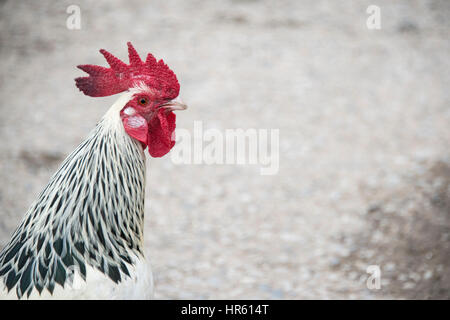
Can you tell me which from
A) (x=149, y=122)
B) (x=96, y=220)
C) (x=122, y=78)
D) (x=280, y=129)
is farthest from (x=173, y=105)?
(x=280, y=129)

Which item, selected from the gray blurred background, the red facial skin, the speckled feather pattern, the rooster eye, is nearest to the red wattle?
the red facial skin

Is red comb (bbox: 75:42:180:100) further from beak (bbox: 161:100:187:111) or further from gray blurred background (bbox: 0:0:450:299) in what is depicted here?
gray blurred background (bbox: 0:0:450:299)

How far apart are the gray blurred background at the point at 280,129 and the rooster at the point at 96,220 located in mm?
2036

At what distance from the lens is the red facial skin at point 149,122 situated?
251 cm

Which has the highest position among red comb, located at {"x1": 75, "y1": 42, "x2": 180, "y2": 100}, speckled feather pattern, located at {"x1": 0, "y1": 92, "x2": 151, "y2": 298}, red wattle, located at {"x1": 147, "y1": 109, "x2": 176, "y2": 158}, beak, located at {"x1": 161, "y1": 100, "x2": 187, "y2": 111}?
red comb, located at {"x1": 75, "y1": 42, "x2": 180, "y2": 100}

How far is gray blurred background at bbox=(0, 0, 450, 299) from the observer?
15.3ft

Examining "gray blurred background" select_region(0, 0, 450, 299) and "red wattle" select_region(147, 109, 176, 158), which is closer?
"red wattle" select_region(147, 109, 176, 158)

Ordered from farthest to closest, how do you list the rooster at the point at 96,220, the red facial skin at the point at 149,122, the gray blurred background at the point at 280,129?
1. the gray blurred background at the point at 280,129
2. the red facial skin at the point at 149,122
3. the rooster at the point at 96,220

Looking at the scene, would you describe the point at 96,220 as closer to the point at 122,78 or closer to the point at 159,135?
the point at 159,135

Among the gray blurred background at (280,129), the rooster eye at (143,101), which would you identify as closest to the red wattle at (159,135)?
the rooster eye at (143,101)

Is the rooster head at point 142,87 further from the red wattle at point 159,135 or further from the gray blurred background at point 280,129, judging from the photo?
the gray blurred background at point 280,129

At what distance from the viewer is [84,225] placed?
91.5 inches

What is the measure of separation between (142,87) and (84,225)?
0.86 meters
